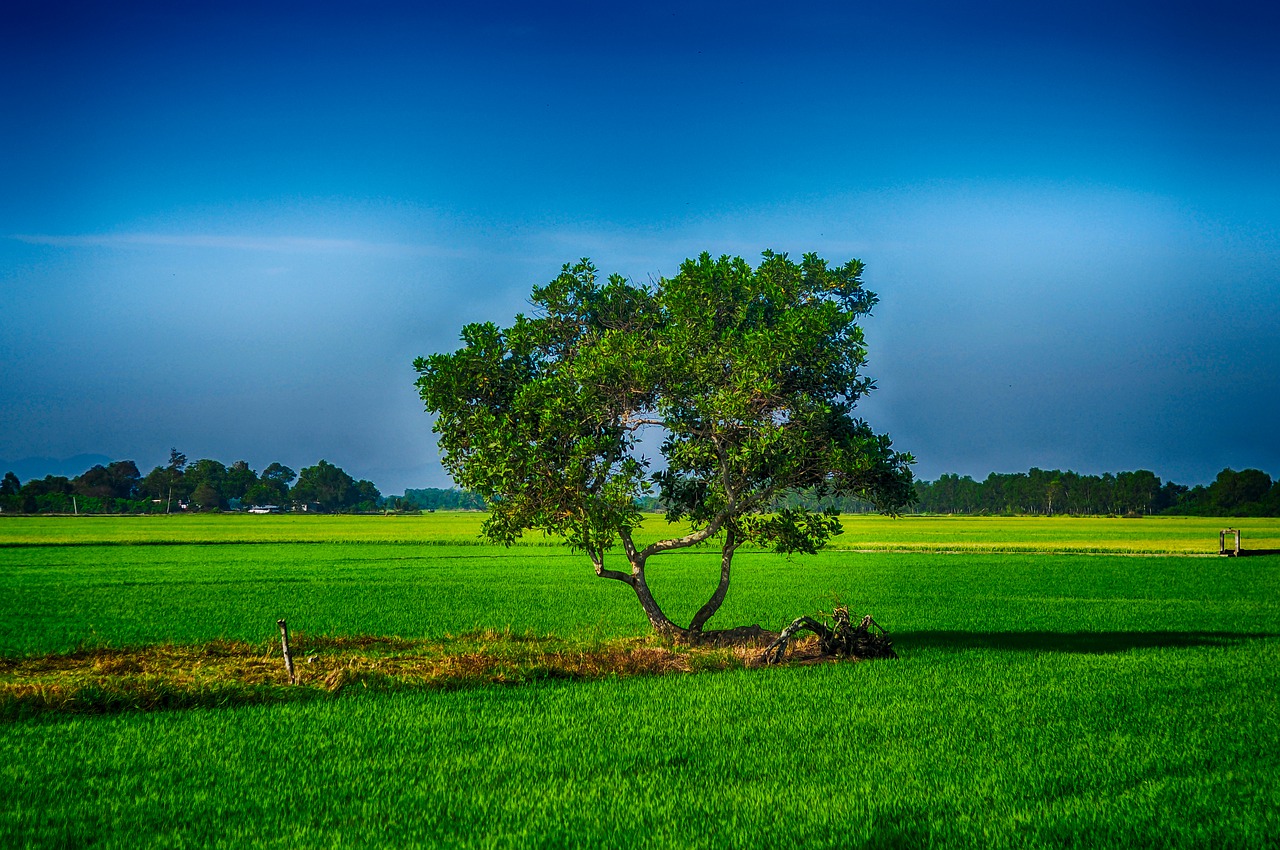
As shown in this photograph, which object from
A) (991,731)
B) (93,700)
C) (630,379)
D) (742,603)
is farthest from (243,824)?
(742,603)

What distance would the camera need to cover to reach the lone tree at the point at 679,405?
19359 mm

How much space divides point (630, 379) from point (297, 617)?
54.0ft

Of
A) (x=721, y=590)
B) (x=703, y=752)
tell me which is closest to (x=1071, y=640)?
(x=721, y=590)

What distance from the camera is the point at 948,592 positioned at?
4028cm

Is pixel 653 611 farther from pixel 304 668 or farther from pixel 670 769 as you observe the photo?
pixel 670 769

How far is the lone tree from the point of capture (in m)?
19.4

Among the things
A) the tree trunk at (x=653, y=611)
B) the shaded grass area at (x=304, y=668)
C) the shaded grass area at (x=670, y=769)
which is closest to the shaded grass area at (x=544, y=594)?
the shaded grass area at (x=304, y=668)

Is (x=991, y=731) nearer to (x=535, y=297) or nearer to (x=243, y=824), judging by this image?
(x=243, y=824)

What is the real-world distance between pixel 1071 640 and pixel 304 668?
63.9ft

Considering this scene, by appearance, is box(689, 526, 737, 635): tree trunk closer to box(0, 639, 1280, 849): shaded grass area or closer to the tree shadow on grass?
box(0, 639, 1280, 849): shaded grass area

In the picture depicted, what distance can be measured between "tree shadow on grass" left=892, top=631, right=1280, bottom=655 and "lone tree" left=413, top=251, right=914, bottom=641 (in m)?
5.64

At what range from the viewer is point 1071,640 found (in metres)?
25.2

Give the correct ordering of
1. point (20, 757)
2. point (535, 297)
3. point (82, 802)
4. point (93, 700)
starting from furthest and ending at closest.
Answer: point (535, 297) → point (93, 700) → point (20, 757) → point (82, 802)

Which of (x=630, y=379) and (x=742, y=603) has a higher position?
(x=630, y=379)
